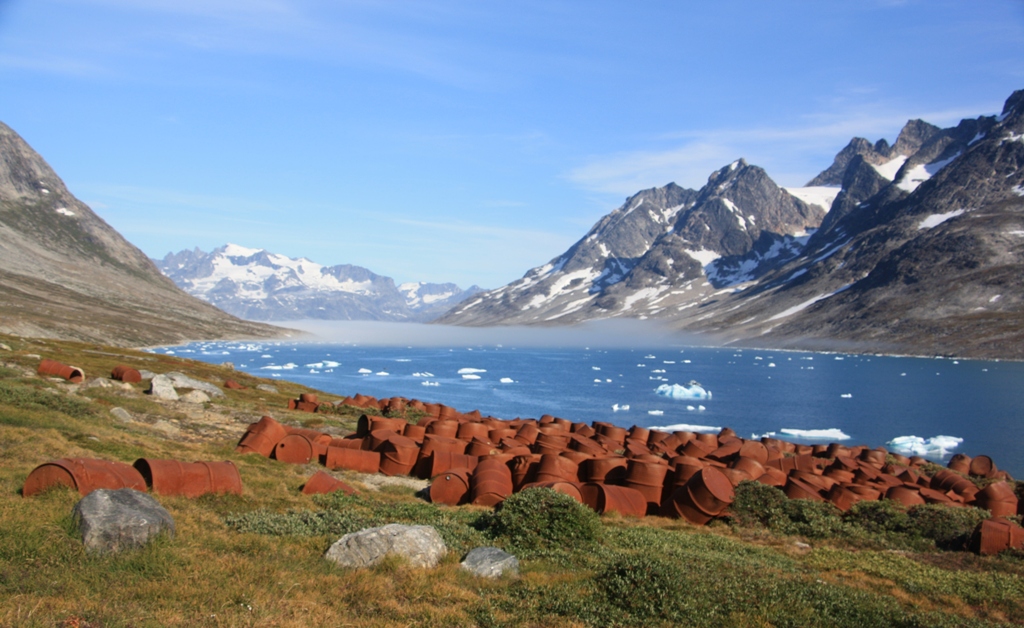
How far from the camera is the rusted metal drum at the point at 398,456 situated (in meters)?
23.7

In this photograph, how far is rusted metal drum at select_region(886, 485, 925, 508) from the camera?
77.5 feet

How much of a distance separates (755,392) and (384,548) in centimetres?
8826

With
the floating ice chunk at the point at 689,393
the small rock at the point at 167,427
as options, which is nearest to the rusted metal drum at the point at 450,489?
the small rock at the point at 167,427

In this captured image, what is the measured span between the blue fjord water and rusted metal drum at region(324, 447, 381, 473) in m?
43.4

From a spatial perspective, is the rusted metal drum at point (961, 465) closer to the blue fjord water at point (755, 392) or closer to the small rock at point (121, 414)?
the blue fjord water at point (755, 392)

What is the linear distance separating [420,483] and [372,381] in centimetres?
8222

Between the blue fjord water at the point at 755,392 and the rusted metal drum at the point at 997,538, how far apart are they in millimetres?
36360

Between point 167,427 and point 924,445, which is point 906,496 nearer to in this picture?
point 167,427

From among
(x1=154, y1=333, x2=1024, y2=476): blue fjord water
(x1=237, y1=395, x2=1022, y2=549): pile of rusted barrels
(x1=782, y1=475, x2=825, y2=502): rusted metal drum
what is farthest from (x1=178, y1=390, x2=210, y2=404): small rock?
(x1=154, y1=333, x2=1024, y2=476): blue fjord water

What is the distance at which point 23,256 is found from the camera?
A: 18838cm

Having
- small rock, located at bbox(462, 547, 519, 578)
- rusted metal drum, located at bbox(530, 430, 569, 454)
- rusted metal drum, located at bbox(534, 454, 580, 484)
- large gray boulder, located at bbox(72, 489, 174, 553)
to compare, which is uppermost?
large gray boulder, located at bbox(72, 489, 174, 553)

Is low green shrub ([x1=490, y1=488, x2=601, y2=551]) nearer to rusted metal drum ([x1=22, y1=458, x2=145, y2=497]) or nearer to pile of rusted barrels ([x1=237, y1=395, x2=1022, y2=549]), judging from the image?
pile of rusted barrels ([x1=237, y1=395, x2=1022, y2=549])

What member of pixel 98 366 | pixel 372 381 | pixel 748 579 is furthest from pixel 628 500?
pixel 372 381

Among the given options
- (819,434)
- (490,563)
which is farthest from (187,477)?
(819,434)
